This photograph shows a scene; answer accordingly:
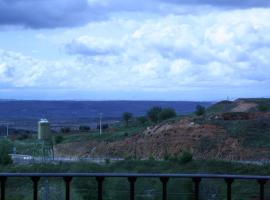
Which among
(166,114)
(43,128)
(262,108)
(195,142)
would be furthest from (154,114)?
(43,128)

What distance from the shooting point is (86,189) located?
1819 centimetres

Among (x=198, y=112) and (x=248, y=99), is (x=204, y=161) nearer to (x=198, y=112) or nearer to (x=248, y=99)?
(x=198, y=112)

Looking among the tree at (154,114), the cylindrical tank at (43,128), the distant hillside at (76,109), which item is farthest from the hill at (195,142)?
the distant hillside at (76,109)

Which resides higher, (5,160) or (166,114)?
(166,114)

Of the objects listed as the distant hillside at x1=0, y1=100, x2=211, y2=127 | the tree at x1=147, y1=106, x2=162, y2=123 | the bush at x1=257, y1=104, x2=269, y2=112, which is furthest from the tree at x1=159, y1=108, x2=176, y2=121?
the distant hillside at x1=0, y1=100, x2=211, y2=127

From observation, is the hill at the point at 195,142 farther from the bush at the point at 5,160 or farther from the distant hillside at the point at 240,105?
the distant hillside at the point at 240,105

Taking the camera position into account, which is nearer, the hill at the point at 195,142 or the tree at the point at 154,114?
the hill at the point at 195,142

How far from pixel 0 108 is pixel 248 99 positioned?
78.7 meters

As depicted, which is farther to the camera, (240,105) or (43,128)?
(240,105)

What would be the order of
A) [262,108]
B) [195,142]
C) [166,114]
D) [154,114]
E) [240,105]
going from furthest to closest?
[240,105] < [154,114] < [166,114] < [262,108] < [195,142]

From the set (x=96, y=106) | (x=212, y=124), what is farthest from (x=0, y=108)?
(x=212, y=124)

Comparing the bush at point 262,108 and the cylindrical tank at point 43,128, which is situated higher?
the bush at point 262,108

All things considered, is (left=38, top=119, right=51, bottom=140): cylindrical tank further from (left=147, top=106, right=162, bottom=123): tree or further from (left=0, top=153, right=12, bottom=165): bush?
(left=147, top=106, right=162, bottom=123): tree

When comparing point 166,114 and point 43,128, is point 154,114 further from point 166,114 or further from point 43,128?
point 43,128
